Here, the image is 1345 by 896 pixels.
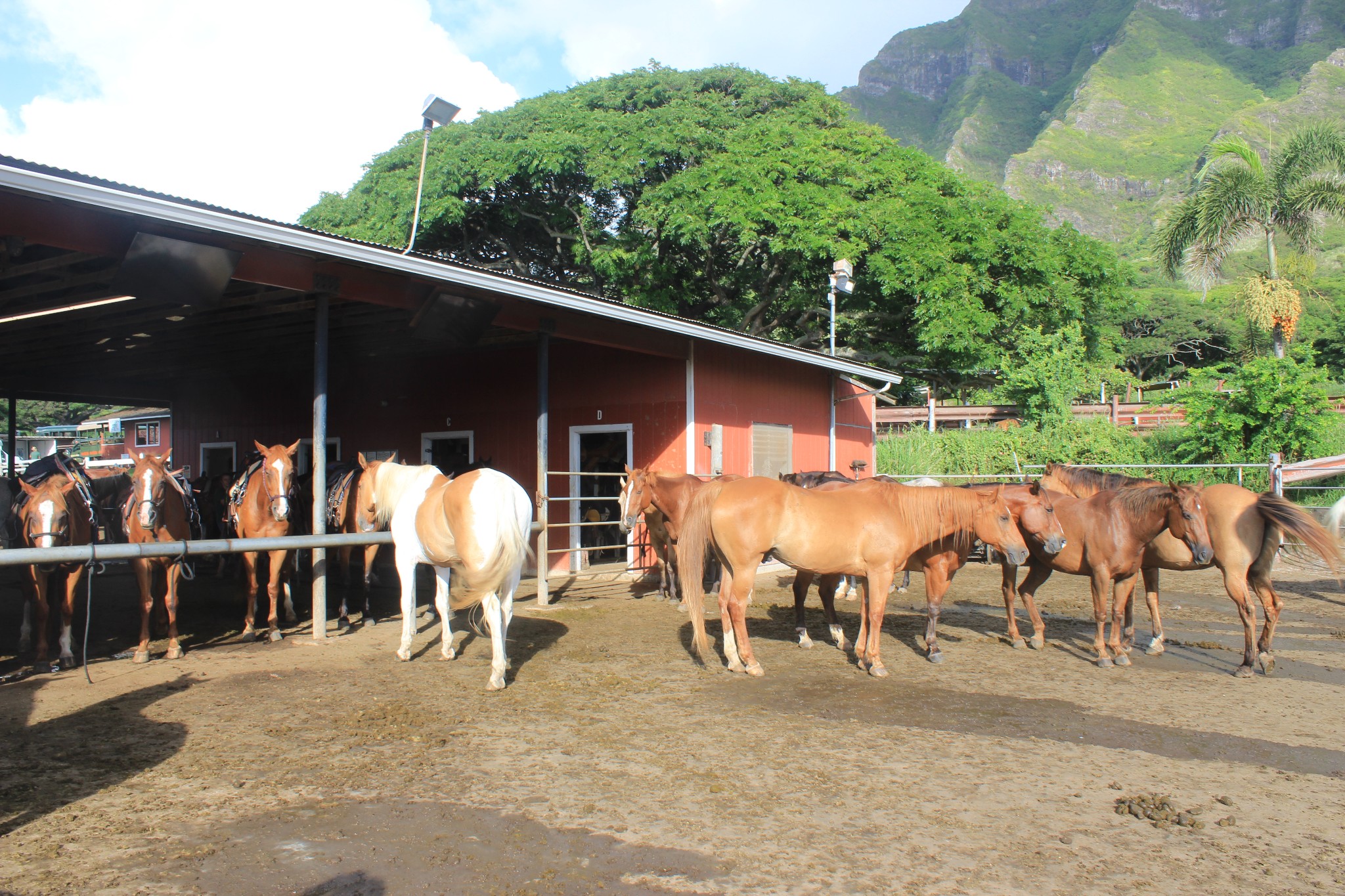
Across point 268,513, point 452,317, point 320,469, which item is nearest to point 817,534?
point 452,317

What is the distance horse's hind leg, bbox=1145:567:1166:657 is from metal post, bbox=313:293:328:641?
24.4ft

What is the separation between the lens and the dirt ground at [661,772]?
330 cm

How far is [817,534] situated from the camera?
21.5 ft

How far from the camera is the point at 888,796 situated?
13.3ft

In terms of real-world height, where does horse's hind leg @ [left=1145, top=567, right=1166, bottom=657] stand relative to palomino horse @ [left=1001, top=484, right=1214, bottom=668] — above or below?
below

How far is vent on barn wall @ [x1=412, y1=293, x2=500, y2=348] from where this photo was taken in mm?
8242

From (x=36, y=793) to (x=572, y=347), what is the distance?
918 centimetres

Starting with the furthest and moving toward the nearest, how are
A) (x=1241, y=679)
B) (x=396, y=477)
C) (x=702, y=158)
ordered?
(x=702, y=158), (x=396, y=477), (x=1241, y=679)

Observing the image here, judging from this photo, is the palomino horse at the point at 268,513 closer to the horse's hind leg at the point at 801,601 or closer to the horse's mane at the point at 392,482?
the horse's mane at the point at 392,482

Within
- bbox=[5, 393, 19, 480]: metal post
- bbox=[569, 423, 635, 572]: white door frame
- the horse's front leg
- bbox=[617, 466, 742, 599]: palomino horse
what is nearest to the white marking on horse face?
the horse's front leg

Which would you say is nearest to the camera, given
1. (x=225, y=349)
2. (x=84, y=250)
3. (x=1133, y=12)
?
(x=84, y=250)

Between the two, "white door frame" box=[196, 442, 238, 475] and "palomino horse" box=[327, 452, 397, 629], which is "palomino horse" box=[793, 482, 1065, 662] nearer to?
"palomino horse" box=[327, 452, 397, 629]

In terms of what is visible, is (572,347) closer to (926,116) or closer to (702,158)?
(702,158)

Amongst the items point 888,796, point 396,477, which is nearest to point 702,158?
point 396,477
